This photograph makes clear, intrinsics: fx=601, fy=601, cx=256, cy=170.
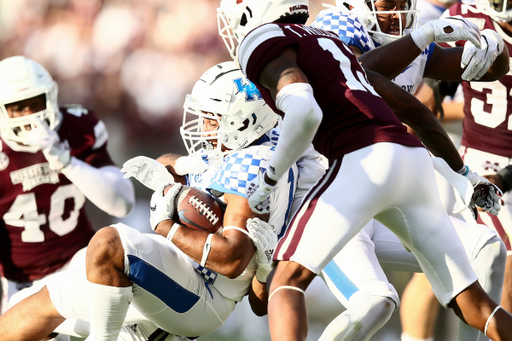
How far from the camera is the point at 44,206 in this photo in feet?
10.1

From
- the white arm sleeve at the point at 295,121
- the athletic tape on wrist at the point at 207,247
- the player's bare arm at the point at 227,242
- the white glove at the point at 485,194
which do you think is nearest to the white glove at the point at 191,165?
the player's bare arm at the point at 227,242

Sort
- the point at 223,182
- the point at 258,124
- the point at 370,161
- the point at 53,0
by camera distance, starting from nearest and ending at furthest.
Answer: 1. the point at 370,161
2. the point at 223,182
3. the point at 258,124
4. the point at 53,0

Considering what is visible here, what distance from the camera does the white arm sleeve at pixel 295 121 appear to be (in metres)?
1.61

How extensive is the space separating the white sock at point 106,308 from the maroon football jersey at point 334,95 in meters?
0.85

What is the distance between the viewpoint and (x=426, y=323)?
10.5 feet

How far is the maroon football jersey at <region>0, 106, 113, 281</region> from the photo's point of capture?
119 inches

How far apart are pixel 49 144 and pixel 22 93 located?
0.91 ft

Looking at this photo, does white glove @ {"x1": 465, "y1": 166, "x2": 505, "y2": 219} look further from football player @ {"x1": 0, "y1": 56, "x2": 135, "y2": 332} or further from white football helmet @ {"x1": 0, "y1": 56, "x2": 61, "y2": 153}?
white football helmet @ {"x1": 0, "y1": 56, "x2": 61, "y2": 153}

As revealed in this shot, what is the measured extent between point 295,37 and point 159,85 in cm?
153

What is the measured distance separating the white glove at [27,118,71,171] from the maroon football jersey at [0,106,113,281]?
0.10 feet

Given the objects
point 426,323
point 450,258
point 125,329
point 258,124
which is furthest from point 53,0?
point 426,323

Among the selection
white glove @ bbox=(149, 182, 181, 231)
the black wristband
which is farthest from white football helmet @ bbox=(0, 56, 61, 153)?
the black wristband

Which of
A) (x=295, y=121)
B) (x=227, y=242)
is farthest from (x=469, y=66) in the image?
(x=227, y=242)

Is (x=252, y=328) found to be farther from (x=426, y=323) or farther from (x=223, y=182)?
(x=223, y=182)
